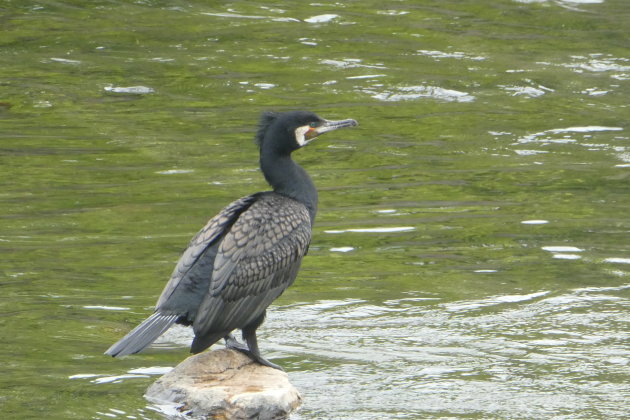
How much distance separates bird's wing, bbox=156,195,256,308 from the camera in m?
7.11

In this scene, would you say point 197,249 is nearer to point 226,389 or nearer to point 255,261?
point 255,261

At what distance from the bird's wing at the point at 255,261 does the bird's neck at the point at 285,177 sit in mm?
92

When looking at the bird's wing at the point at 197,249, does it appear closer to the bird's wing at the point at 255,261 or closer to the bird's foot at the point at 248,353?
the bird's wing at the point at 255,261

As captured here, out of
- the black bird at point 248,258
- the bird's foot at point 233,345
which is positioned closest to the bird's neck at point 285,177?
the black bird at point 248,258

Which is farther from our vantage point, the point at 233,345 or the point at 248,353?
the point at 233,345

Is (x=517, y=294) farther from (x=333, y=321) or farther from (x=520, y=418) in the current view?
(x=520, y=418)

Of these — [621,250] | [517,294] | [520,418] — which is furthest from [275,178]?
[621,250]

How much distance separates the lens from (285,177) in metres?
7.77

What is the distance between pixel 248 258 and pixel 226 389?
0.78 m

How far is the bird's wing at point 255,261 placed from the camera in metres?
7.07

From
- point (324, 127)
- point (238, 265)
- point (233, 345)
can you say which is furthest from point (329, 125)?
point (233, 345)

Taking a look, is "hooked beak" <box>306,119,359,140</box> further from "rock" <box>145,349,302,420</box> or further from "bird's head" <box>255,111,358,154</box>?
"rock" <box>145,349,302,420</box>

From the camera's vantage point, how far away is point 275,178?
7.77 m

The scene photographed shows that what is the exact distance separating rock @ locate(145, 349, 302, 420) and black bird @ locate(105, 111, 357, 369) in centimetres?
17
